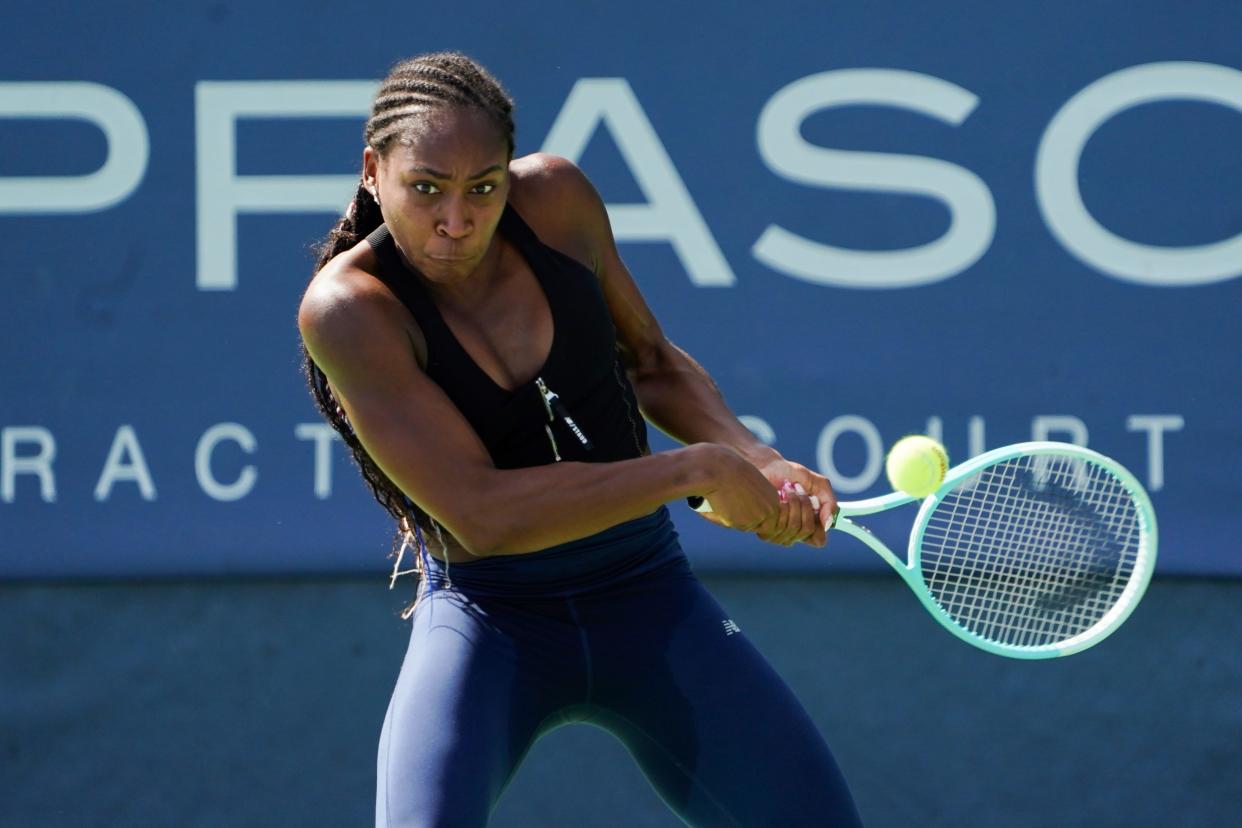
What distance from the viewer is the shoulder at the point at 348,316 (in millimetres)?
2465

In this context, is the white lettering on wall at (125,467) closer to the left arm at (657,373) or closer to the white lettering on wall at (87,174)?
the white lettering on wall at (87,174)

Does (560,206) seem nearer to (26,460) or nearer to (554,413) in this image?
(554,413)

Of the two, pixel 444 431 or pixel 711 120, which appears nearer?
pixel 444 431

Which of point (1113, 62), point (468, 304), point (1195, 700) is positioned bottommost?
point (1195, 700)

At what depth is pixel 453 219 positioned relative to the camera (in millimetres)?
2469

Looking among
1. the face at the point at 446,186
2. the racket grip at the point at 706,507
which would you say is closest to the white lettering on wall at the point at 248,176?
the face at the point at 446,186

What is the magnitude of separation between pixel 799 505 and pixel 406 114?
796 millimetres

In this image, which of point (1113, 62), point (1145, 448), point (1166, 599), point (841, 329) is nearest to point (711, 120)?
point (841, 329)

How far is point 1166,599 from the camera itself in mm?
4184

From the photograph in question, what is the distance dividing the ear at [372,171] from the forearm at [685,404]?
57 cm

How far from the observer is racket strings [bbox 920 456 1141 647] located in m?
3.37

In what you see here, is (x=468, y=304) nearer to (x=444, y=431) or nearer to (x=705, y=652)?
(x=444, y=431)

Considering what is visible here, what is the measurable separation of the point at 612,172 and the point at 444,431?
5.86 ft

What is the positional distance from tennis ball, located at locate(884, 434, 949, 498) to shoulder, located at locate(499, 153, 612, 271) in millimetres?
567
